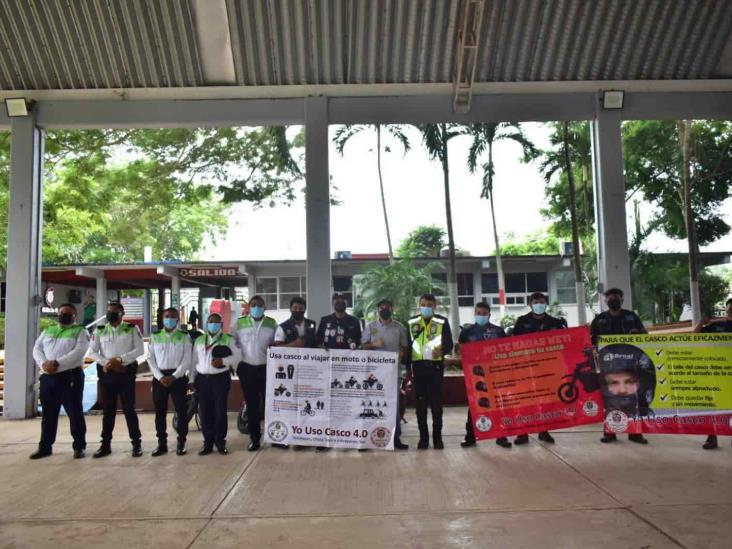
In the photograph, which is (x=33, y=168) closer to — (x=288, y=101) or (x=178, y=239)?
(x=288, y=101)

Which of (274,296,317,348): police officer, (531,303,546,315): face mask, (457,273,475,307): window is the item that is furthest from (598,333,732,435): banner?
(457,273,475,307): window

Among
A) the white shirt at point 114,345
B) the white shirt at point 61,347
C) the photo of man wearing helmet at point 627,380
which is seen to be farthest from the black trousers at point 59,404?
the photo of man wearing helmet at point 627,380

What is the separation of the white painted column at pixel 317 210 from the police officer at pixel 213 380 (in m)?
2.20

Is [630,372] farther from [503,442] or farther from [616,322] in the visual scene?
[503,442]

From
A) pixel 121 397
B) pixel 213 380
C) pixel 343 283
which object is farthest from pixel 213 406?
pixel 343 283

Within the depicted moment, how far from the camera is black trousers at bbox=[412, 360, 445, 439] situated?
22.8 ft

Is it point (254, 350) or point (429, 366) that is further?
point (254, 350)

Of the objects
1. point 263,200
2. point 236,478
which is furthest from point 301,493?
point 263,200

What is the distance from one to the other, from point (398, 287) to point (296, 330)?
844cm

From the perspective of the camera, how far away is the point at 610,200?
30.8 ft

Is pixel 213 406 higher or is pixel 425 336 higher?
pixel 425 336

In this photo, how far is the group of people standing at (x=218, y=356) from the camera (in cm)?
675

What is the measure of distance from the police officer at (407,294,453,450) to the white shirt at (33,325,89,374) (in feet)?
12.4

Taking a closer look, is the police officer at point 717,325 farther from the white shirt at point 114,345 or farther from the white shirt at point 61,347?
the white shirt at point 61,347
